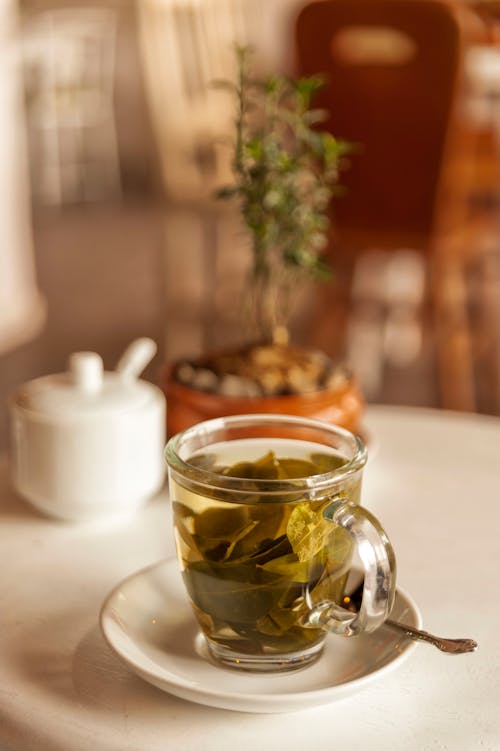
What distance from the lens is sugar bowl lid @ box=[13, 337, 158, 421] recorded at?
0.87 metres

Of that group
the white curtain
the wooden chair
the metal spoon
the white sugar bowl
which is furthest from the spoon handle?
the white curtain

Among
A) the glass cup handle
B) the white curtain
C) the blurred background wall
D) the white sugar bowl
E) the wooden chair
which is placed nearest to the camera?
the glass cup handle

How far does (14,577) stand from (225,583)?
0.23 m

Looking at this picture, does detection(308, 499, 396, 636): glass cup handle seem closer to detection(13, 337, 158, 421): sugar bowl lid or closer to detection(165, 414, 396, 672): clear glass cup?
detection(165, 414, 396, 672): clear glass cup

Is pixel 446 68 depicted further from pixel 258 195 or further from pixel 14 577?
pixel 14 577

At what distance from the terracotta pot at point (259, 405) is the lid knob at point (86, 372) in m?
0.10

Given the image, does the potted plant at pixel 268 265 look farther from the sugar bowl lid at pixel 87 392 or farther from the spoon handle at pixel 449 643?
the spoon handle at pixel 449 643

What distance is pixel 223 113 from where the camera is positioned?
2707 mm

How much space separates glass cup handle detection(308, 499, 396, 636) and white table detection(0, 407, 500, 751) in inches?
2.7

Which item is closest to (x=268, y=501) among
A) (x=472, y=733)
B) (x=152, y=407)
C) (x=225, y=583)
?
(x=225, y=583)

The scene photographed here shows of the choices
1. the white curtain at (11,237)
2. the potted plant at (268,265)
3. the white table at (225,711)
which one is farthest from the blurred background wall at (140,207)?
the white table at (225,711)

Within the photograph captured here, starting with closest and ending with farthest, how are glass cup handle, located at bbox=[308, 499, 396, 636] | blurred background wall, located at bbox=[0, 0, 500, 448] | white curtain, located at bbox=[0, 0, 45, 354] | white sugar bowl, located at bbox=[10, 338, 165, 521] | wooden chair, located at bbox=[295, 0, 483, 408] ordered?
glass cup handle, located at bbox=[308, 499, 396, 636], white sugar bowl, located at bbox=[10, 338, 165, 521], wooden chair, located at bbox=[295, 0, 483, 408], blurred background wall, located at bbox=[0, 0, 500, 448], white curtain, located at bbox=[0, 0, 45, 354]

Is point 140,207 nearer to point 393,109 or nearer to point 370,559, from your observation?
point 393,109

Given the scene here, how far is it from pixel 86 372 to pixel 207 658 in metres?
0.32
